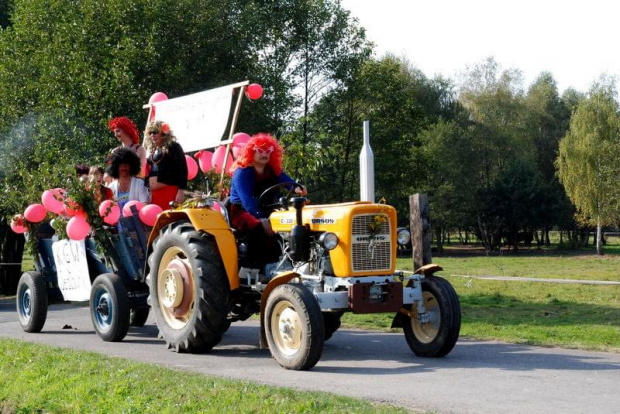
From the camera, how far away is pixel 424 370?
330 inches

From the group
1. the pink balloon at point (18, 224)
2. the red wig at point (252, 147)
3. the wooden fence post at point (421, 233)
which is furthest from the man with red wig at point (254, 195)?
the wooden fence post at point (421, 233)

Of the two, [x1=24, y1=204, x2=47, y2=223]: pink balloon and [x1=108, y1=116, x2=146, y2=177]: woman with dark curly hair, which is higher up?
[x1=108, y1=116, x2=146, y2=177]: woman with dark curly hair

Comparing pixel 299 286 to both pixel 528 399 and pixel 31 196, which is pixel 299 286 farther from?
pixel 31 196

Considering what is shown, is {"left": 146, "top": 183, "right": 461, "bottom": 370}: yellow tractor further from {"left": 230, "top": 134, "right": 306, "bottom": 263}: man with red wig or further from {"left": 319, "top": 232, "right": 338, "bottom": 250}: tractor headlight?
{"left": 230, "top": 134, "right": 306, "bottom": 263}: man with red wig

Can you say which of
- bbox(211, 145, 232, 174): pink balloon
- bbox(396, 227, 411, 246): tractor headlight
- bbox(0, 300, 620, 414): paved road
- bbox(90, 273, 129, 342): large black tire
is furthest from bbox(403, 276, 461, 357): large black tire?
bbox(211, 145, 232, 174): pink balloon

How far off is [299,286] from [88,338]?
4.25m

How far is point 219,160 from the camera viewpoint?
41.3ft

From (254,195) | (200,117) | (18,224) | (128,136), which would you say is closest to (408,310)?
(254,195)

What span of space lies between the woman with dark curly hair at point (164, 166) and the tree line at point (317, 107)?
1200 mm

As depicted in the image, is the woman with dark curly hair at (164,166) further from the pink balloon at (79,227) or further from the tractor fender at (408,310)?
the tractor fender at (408,310)

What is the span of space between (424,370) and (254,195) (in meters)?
2.92

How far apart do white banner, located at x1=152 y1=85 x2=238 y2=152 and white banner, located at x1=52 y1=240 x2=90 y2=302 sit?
7.32 feet

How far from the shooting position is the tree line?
798 inches

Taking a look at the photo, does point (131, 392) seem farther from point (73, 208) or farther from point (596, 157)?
point (596, 157)
